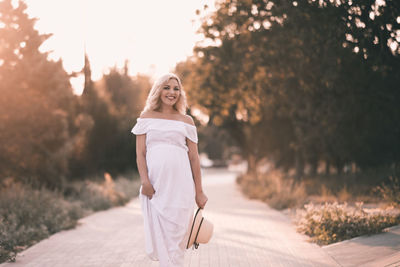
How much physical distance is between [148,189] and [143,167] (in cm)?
25

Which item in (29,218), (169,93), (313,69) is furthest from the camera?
(313,69)

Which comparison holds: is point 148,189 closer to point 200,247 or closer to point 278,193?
point 200,247

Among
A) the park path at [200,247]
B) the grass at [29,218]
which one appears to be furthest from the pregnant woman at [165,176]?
the grass at [29,218]

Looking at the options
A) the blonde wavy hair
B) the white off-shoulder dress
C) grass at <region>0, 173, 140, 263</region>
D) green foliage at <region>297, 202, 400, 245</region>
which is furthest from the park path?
the blonde wavy hair

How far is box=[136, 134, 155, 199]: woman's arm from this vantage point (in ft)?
16.6

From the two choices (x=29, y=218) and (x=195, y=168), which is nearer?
(x=195, y=168)

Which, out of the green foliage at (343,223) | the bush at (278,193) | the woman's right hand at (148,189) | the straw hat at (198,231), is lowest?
the bush at (278,193)

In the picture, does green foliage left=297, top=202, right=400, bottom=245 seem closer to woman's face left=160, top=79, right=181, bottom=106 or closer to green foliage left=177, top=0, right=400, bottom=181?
woman's face left=160, top=79, right=181, bottom=106

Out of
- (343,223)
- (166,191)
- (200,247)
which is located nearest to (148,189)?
(166,191)

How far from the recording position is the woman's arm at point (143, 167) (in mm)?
5059

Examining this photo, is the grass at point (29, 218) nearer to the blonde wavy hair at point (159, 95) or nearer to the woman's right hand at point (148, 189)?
the woman's right hand at point (148, 189)

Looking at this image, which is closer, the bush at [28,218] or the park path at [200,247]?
the park path at [200,247]

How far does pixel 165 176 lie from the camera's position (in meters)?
5.10

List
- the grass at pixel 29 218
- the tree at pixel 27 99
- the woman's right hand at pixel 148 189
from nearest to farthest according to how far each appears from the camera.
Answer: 1. the woman's right hand at pixel 148 189
2. the grass at pixel 29 218
3. the tree at pixel 27 99
